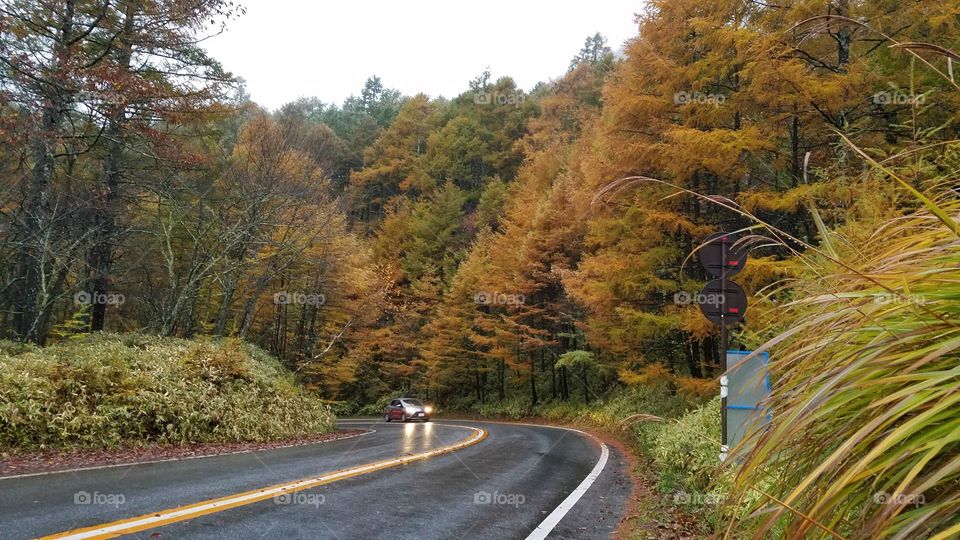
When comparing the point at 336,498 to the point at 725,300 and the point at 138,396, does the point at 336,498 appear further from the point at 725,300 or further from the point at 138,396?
the point at 138,396

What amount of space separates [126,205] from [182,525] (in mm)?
17180

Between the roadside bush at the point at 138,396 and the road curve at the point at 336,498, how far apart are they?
224 cm

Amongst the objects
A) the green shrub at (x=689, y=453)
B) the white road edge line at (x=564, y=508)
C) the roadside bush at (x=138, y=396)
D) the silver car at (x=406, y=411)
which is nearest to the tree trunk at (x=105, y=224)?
the roadside bush at (x=138, y=396)

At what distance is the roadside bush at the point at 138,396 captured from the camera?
29.3 ft

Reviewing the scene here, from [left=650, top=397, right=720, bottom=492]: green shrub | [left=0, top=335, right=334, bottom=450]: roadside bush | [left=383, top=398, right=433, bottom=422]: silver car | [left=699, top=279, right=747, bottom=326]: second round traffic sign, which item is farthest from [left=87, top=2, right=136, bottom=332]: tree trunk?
[left=699, top=279, right=747, bottom=326]: second round traffic sign

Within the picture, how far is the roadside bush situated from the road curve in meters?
2.24

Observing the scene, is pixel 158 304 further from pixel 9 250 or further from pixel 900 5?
pixel 900 5

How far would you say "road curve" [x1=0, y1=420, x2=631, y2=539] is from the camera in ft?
15.4

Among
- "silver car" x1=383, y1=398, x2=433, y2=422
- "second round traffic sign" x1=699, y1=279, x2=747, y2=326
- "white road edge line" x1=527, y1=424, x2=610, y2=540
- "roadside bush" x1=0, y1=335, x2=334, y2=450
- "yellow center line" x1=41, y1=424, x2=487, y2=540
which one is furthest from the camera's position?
"silver car" x1=383, y1=398, x2=433, y2=422

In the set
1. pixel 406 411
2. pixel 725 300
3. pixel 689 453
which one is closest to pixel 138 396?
pixel 689 453

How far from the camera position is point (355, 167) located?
198ft

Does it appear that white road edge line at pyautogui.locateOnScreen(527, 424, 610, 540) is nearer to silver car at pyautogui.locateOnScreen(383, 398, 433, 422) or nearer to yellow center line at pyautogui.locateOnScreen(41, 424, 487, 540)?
yellow center line at pyautogui.locateOnScreen(41, 424, 487, 540)

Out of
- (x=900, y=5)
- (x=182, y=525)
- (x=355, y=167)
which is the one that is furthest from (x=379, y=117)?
(x=182, y=525)

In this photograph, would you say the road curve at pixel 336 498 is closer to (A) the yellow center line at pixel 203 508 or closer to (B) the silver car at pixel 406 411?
(A) the yellow center line at pixel 203 508
